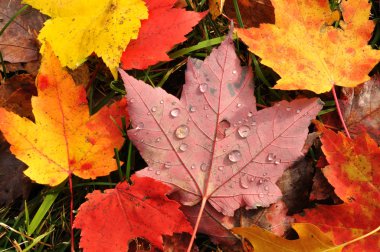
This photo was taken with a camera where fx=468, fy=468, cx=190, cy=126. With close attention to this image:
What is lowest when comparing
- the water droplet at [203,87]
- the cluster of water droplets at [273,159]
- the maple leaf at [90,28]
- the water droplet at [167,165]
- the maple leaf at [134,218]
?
the maple leaf at [134,218]

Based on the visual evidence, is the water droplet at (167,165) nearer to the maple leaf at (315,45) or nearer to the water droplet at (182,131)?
the water droplet at (182,131)

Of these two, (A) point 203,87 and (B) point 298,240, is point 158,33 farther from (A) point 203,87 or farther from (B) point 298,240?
(B) point 298,240

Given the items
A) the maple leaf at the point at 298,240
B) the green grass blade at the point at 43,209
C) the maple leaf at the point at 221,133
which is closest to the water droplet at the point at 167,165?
the maple leaf at the point at 221,133

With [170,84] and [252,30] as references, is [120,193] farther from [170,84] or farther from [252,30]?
[252,30]

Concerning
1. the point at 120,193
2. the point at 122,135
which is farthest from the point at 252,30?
the point at 120,193

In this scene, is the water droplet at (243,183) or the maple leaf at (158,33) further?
the maple leaf at (158,33)

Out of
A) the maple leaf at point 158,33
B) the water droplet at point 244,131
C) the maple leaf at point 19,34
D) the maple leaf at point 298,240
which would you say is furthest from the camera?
the maple leaf at point 19,34

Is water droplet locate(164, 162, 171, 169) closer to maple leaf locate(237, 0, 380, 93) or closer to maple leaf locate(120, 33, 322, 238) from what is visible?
maple leaf locate(120, 33, 322, 238)

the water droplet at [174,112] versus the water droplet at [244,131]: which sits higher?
the water droplet at [174,112]
